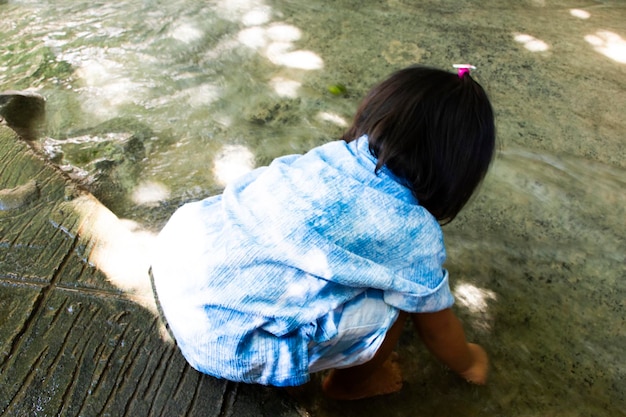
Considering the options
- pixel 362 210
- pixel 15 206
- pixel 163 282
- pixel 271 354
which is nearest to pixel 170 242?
pixel 163 282

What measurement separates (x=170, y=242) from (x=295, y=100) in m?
1.59

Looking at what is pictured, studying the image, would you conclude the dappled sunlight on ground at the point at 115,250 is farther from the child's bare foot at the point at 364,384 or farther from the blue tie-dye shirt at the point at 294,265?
the child's bare foot at the point at 364,384

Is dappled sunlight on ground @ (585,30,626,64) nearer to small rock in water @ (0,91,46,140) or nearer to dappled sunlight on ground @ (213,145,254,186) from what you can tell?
dappled sunlight on ground @ (213,145,254,186)

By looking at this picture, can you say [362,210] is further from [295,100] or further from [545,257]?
[295,100]

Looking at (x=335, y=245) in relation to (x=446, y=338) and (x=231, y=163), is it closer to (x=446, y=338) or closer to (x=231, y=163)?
(x=446, y=338)

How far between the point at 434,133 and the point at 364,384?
0.80 metres

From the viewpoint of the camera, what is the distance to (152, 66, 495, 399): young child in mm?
1096

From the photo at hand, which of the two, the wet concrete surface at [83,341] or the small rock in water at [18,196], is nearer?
the wet concrete surface at [83,341]

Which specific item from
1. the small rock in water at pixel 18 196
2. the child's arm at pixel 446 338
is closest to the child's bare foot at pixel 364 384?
the child's arm at pixel 446 338

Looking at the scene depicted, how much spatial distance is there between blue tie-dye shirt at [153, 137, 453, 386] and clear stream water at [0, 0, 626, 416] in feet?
1.69

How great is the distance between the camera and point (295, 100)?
8.84ft

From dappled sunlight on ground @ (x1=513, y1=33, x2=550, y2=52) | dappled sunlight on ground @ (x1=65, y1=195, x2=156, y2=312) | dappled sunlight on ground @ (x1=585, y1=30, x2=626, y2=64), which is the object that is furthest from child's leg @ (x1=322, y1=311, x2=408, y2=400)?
dappled sunlight on ground @ (x1=585, y1=30, x2=626, y2=64)

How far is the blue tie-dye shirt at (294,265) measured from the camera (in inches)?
43.0

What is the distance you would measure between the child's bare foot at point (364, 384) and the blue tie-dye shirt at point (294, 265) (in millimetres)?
377
